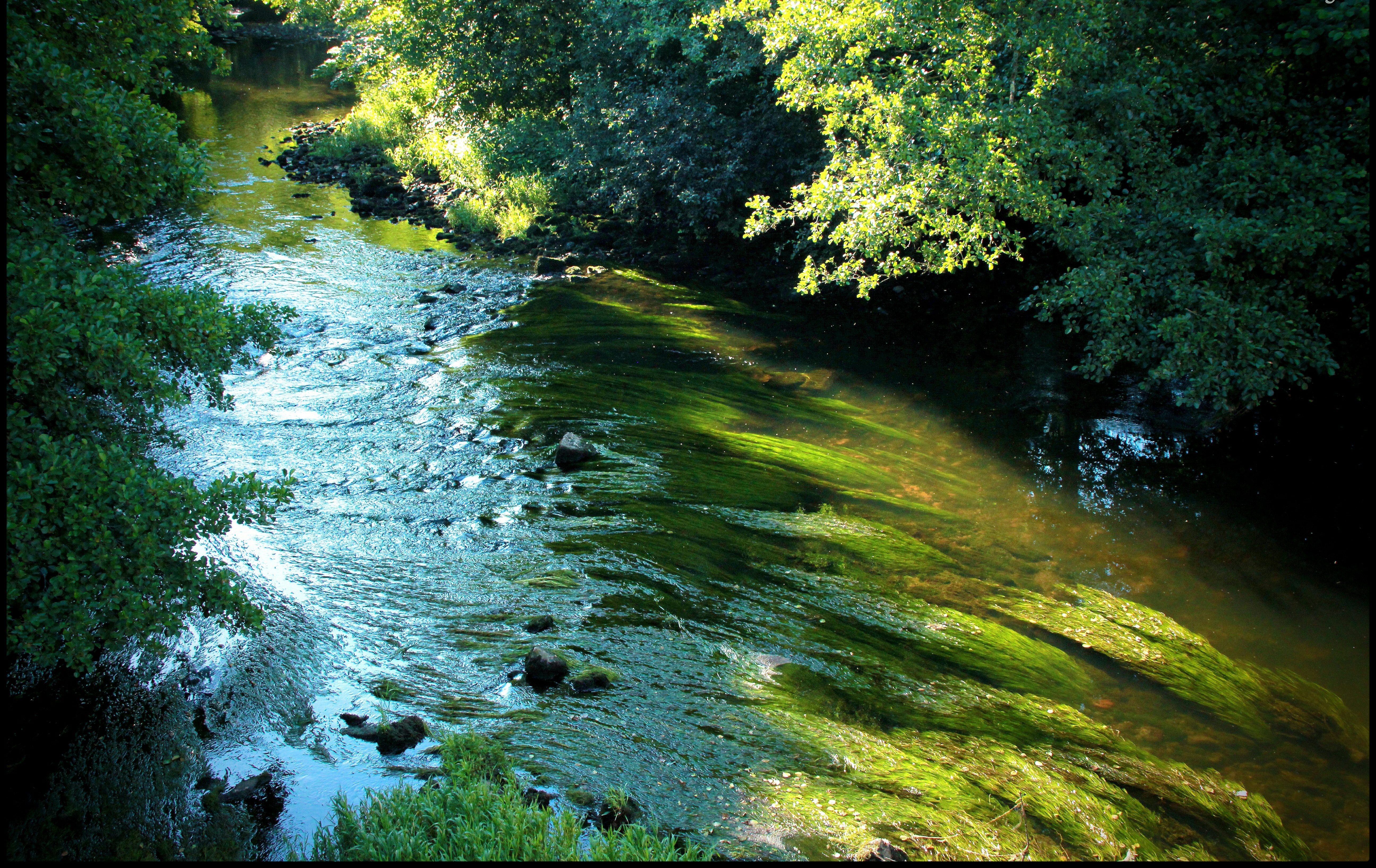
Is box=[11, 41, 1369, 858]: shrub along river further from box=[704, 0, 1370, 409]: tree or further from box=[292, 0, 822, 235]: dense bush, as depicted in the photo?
box=[292, 0, 822, 235]: dense bush

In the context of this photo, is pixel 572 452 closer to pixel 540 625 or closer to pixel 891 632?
pixel 540 625

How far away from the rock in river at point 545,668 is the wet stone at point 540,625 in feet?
1.33

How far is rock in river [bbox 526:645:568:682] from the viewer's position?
4.76 metres

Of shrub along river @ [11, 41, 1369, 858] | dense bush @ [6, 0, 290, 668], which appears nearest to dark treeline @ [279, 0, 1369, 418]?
shrub along river @ [11, 41, 1369, 858]

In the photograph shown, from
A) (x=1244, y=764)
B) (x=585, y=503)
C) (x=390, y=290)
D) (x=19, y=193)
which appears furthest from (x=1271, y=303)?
(x=390, y=290)

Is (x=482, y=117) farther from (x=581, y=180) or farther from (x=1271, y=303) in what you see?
(x=1271, y=303)

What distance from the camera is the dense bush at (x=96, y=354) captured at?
3.74 m

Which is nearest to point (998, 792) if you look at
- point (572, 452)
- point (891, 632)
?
point (891, 632)

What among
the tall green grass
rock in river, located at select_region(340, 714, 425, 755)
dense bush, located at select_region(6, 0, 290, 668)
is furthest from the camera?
the tall green grass

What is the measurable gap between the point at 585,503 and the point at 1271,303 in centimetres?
620

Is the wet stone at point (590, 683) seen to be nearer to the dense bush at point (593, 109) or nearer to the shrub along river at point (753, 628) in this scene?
the shrub along river at point (753, 628)

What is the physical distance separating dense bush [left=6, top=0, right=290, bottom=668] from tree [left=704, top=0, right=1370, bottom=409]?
21.2ft

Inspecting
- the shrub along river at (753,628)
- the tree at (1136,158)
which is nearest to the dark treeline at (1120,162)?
the tree at (1136,158)

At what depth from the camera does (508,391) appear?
9.23 m
